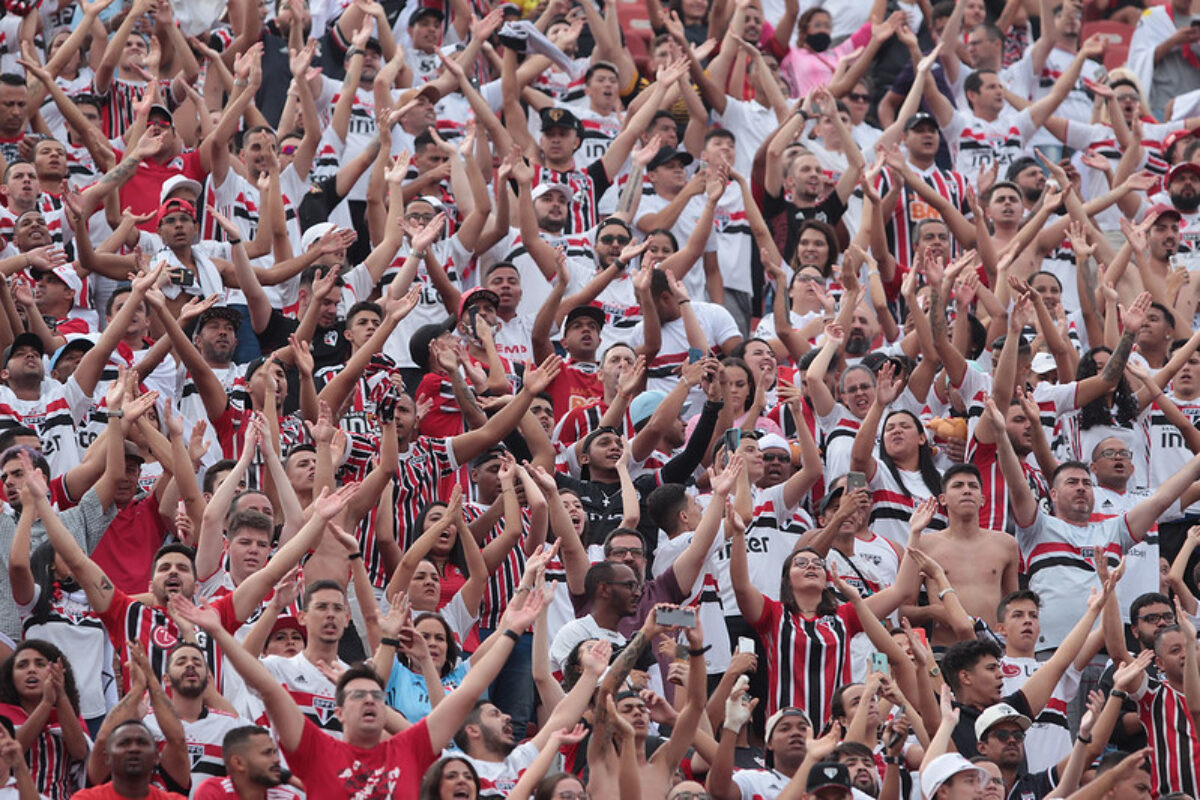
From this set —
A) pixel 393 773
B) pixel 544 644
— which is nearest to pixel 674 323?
pixel 544 644

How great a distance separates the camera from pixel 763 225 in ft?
49.2

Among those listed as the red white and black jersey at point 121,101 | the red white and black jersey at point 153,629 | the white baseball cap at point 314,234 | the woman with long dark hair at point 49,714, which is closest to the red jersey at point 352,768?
the red white and black jersey at point 153,629

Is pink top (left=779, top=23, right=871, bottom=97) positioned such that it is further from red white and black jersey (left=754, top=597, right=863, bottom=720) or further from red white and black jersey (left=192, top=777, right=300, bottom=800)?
red white and black jersey (left=192, top=777, right=300, bottom=800)

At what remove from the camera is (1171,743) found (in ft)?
36.9

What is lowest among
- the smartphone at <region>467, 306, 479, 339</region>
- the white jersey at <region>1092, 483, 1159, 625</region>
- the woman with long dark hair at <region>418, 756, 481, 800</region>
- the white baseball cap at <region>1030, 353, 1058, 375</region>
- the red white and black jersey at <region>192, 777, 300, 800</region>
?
the white jersey at <region>1092, 483, 1159, 625</region>

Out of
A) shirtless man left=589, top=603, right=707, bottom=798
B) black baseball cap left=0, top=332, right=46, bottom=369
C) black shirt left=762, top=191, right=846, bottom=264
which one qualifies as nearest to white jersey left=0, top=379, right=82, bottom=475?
black baseball cap left=0, top=332, right=46, bottom=369

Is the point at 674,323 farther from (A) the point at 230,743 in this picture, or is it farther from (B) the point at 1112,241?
(A) the point at 230,743

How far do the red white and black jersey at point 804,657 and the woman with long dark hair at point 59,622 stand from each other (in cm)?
300

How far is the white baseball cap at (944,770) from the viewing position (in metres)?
9.83

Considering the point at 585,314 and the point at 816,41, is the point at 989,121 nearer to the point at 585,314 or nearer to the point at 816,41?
the point at 816,41

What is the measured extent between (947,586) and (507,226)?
4034mm

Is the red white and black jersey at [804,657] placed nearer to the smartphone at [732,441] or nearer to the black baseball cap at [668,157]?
the smartphone at [732,441]

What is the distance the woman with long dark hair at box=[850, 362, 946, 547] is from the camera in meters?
12.6

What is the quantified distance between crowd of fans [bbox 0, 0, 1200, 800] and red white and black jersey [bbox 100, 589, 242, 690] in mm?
25
